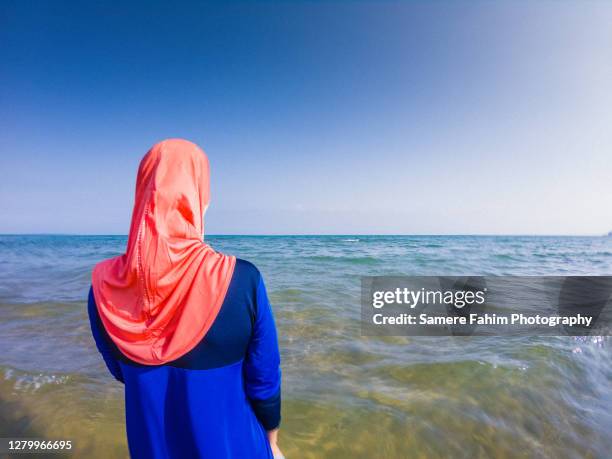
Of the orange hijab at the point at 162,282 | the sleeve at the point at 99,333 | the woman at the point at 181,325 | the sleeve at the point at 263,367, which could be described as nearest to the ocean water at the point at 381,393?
the sleeve at the point at 263,367

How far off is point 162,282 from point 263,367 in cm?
57

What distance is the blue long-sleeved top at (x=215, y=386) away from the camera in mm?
1160

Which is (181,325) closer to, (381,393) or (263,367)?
(263,367)

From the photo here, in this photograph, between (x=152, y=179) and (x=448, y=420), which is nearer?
(x=152, y=179)

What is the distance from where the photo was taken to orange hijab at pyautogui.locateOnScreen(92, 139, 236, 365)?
42.9 inches

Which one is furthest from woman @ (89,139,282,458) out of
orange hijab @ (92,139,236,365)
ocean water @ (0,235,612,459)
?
ocean water @ (0,235,612,459)

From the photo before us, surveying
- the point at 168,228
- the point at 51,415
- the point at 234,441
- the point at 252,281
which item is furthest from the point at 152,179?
the point at 51,415

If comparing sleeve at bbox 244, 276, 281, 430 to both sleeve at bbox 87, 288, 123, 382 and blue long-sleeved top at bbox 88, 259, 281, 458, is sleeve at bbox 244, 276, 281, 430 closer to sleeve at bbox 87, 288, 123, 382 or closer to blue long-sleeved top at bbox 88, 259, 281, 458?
blue long-sleeved top at bbox 88, 259, 281, 458

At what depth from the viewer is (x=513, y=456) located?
276cm

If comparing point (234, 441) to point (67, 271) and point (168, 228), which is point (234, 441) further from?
point (67, 271)

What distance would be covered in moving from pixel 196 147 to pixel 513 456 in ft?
12.1

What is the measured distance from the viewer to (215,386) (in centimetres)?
121

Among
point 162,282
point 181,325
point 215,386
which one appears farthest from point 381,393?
point 162,282

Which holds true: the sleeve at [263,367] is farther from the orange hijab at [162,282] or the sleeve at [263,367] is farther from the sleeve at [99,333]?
the sleeve at [99,333]
